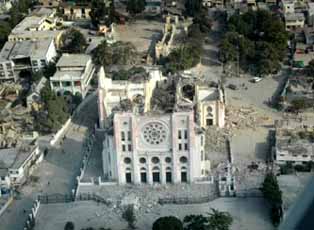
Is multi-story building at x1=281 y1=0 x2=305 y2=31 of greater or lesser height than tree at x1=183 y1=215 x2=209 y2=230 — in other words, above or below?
above

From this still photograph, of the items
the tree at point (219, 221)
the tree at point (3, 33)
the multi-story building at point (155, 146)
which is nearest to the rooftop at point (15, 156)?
the multi-story building at point (155, 146)

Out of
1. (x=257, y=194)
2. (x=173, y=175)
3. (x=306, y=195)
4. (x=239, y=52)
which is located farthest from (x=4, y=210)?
(x=306, y=195)

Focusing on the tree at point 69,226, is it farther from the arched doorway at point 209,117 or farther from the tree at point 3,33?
the tree at point 3,33

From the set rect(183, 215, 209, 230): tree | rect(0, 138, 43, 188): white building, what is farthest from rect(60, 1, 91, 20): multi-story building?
rect(183, 215, 209, 230): tree

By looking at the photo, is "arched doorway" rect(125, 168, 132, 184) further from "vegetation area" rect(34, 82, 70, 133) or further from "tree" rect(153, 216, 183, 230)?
"vegetation area" rect(34, 82, 70, 133)

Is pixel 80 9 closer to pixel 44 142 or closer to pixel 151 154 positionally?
pixel 44 142

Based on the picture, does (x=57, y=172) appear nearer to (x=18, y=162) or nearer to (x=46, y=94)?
(x=18, y=162)
